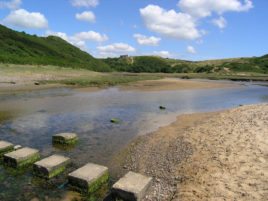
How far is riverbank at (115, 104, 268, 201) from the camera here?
916cm

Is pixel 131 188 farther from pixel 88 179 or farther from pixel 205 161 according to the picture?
pixel 205 161

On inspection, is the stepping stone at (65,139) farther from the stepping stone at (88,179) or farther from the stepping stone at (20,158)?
the stepping stone at (88,179)

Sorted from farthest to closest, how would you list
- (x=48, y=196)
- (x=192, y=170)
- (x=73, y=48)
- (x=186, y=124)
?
(x=73, y=48), (x=186, y=124), (x=192, y=170), (x=48, y=196)

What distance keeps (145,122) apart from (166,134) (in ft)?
15.8

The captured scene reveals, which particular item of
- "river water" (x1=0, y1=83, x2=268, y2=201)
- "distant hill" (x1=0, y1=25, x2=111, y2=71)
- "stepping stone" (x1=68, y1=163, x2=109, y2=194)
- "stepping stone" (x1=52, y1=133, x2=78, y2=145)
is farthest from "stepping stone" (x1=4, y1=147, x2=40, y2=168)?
"distant hill" (x1=0, y1=25, x2=111, y2=71)

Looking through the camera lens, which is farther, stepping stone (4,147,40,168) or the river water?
stepping stone (4,147,40,168)

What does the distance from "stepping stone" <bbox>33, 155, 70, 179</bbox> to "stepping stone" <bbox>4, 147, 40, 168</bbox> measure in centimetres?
107

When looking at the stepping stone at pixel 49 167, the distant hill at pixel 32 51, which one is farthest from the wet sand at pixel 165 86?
the stepping stone at pixel 49 167

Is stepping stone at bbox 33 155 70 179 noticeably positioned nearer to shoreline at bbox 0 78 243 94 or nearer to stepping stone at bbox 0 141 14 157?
stepping stone at bbox 0 141 14 157

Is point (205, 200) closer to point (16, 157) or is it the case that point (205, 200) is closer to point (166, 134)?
point (16, 157)

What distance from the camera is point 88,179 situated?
9703mm

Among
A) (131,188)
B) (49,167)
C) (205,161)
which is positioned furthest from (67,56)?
(131,188)

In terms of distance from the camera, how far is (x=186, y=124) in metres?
21.0

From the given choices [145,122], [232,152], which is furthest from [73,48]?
[232,152]
